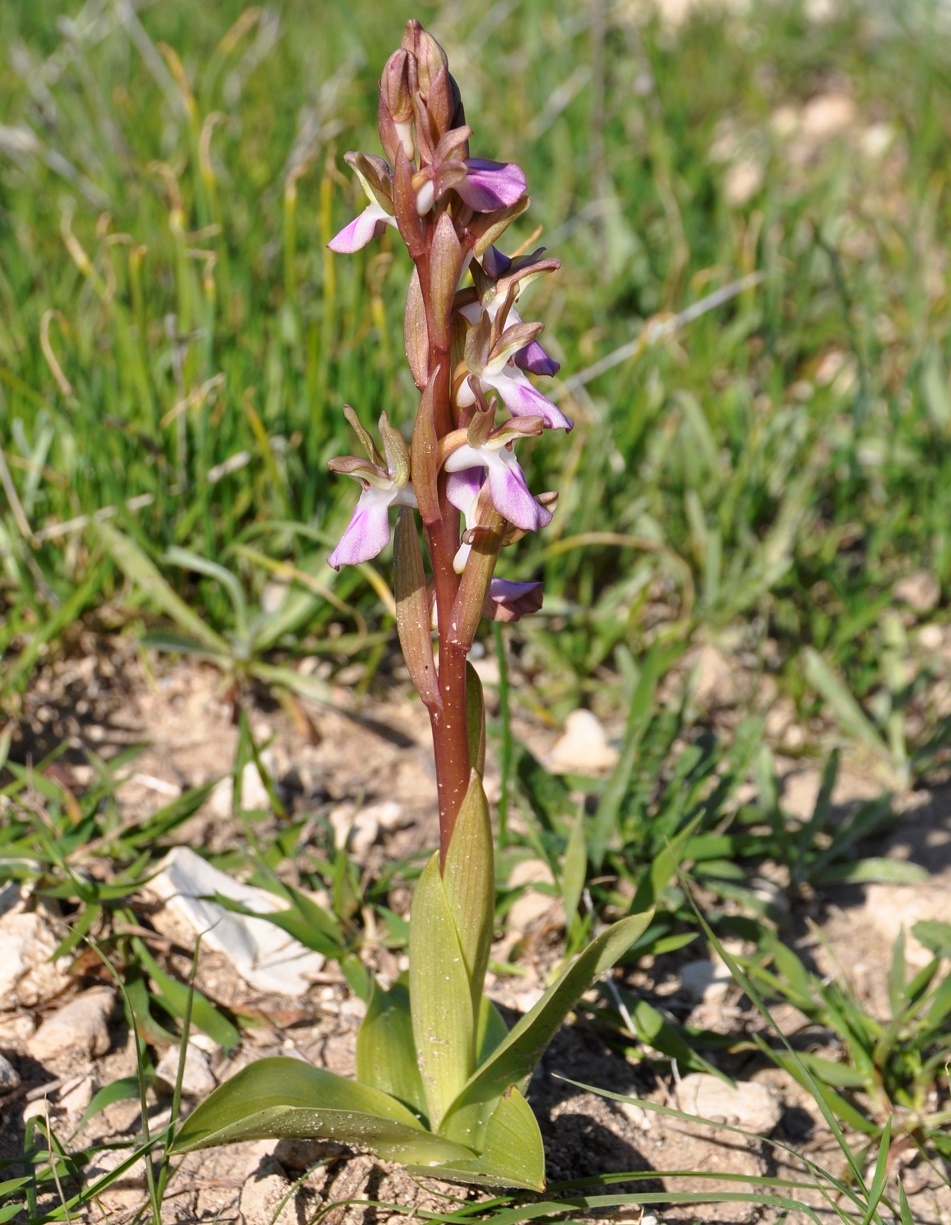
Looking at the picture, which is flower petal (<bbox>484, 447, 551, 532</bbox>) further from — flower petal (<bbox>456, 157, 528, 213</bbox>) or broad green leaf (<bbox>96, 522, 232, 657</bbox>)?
broad green leaf (<bbox>96, 522, 232, 657</bbox>)

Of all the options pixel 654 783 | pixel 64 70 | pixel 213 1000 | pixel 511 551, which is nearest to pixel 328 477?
pixel 511 551

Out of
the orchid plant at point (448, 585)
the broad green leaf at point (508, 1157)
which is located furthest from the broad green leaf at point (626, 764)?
the broad green leaf at point (508, 1157)

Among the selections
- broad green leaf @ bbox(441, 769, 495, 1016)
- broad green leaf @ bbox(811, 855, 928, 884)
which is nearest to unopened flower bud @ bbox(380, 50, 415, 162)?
broad green leaf @ bbox(441, 769, 495, 1016)

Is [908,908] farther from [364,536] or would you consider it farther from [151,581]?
[151,581]

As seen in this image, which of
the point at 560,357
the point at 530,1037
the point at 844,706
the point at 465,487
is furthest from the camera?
the point at 560,357

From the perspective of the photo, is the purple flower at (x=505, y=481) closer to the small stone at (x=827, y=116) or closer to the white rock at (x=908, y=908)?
the white rock at (x=908, y=908)

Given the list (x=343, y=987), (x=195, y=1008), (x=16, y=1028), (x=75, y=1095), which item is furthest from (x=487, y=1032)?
(x=16, y=1028)
